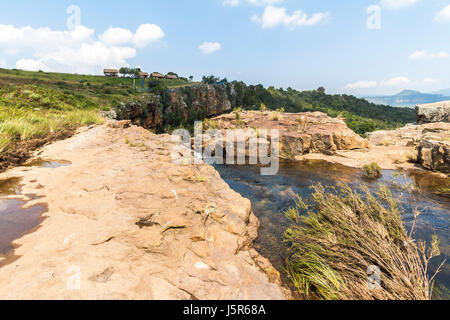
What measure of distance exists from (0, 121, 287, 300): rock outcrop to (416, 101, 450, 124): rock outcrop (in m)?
18.2

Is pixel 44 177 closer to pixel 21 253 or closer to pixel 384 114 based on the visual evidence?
pixel 21 253

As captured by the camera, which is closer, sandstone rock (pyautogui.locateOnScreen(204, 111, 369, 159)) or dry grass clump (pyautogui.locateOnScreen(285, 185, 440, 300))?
dry grass clump (pyautogui.locateOnScreen(285, 185, 440, 300))

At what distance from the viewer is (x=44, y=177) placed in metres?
4.14

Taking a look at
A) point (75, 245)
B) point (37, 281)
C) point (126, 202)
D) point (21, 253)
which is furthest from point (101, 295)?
point (126, 202)

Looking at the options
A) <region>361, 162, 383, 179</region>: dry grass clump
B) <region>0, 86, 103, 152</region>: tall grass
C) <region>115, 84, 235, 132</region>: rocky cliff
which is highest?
<region>115, 84, 235, 132</region>: rocky cliff

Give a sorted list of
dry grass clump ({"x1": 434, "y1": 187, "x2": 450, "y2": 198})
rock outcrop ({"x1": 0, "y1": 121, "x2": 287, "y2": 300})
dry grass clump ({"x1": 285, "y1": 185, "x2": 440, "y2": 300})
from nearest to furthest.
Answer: rock outcrop ({"x1": 0, "y1": 121, "x2": 287, "y2": 300})
dry grass clump ({"x1": 285, "y1": 185, "x2": 440, "y2": 300})
dry grass clump ({"x1": 434, "y1": 187, "x2": 450, "y2": 198})

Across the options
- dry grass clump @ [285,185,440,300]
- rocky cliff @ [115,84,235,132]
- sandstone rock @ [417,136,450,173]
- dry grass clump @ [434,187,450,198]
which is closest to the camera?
dry grass clump @ [285,185,440,300]

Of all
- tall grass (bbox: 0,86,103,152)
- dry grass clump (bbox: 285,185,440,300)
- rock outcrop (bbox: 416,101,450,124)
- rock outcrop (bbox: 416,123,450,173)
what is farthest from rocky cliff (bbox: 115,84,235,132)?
rock outcrop (bbox: 416,101,450,124)

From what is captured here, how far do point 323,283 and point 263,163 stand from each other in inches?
284

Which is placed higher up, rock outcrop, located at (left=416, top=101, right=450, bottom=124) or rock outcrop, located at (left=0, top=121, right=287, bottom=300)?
rock outcrop, located at (left=416, top=101, right=450, bottom=124)

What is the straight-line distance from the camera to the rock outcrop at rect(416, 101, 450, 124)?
45.7 ft

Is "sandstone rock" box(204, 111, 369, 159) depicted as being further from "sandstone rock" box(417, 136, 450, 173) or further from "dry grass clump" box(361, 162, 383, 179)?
"sandstone rock" box(417, 136, 450, 173)

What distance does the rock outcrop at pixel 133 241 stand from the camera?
1.92 metres

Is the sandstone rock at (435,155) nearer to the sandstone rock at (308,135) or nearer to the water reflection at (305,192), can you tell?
the water reflection at (305,192)
